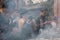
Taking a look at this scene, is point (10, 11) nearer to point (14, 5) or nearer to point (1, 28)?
point (14, 5)

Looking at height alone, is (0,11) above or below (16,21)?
above

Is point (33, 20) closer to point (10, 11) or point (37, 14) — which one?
point (37, 14)

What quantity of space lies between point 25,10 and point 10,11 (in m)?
0.39

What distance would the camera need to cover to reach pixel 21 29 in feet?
12.5

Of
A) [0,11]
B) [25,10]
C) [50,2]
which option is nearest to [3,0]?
[0,11]

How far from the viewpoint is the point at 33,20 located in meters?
3.82

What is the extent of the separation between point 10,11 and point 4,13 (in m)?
0.17

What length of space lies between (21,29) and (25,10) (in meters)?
0.50

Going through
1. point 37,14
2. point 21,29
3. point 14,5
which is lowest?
point 21,29

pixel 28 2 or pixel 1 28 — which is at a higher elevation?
pixel 28 2

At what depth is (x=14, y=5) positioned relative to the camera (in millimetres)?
3803

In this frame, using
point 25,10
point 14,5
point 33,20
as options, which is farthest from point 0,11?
point 33,20

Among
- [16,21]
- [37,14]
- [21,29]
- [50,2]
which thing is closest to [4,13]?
[16,21]

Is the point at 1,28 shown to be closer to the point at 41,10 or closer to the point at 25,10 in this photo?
the point at 25,10
